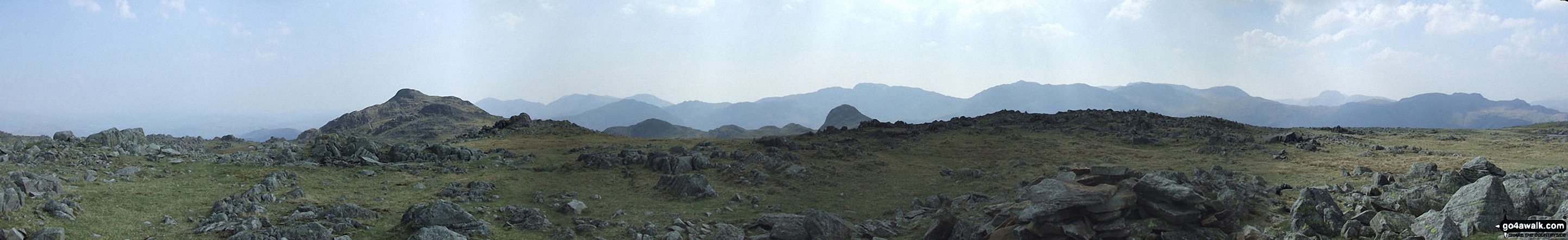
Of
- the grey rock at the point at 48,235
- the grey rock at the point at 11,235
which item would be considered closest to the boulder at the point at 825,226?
the grey rock at the point at 48,235

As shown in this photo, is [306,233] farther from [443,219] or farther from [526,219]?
[526,219]

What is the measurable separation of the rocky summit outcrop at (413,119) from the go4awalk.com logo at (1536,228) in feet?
235

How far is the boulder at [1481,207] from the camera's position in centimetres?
1107

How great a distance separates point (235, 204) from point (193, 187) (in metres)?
5.26

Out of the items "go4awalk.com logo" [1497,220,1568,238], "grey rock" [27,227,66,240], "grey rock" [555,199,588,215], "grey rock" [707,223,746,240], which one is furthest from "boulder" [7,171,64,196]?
"go4awalk.com logo" [1497,220,1568,238]

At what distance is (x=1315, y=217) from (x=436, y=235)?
18.5m

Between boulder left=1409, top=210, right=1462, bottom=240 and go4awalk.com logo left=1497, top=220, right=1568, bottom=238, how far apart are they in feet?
1.92

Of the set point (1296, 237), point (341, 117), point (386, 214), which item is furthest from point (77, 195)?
point (341, 117)

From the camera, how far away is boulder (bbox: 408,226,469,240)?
14.1m

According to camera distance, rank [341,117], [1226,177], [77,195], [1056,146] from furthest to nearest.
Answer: [341,117]
[1056,146]
[1226,177]
[77,195]

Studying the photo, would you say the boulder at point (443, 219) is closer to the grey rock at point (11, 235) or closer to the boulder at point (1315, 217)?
the grey rock at point (11, 235)

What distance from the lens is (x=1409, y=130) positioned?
4025 cm

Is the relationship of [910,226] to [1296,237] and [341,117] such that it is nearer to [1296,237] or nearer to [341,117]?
[1296,237]

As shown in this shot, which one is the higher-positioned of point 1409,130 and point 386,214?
point 1409,130
